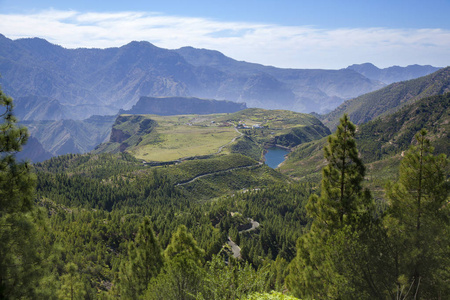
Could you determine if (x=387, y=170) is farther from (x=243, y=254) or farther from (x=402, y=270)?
(x=402, y=270)

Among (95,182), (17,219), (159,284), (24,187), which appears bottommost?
(95,182)

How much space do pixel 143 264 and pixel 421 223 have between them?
3025cm

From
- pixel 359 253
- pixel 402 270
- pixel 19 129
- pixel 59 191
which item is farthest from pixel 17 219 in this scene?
pixel 59 191

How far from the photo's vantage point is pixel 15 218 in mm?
19016

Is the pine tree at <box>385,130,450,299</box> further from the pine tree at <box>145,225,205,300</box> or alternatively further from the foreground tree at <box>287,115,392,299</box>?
the pine tree at <box>145,225,205,300</box>

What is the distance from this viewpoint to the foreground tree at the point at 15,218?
721 inches

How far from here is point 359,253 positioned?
77.6 feet

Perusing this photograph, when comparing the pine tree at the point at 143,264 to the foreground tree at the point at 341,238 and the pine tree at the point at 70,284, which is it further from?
the foreground tree at the point at 341,238

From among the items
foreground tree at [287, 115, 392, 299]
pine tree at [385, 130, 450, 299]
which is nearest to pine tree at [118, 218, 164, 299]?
foreground tree at [287, 115, 392, 299]

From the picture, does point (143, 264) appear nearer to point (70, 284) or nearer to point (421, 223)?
point (70, 284)

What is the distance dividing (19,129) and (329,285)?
84.7ft

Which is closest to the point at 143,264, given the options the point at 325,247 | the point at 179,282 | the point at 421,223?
the point at 179,282

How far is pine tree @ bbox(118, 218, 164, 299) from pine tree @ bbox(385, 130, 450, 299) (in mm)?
25926

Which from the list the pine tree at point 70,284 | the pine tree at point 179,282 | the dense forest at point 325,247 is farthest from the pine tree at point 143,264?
the pine tree at point 179,282
